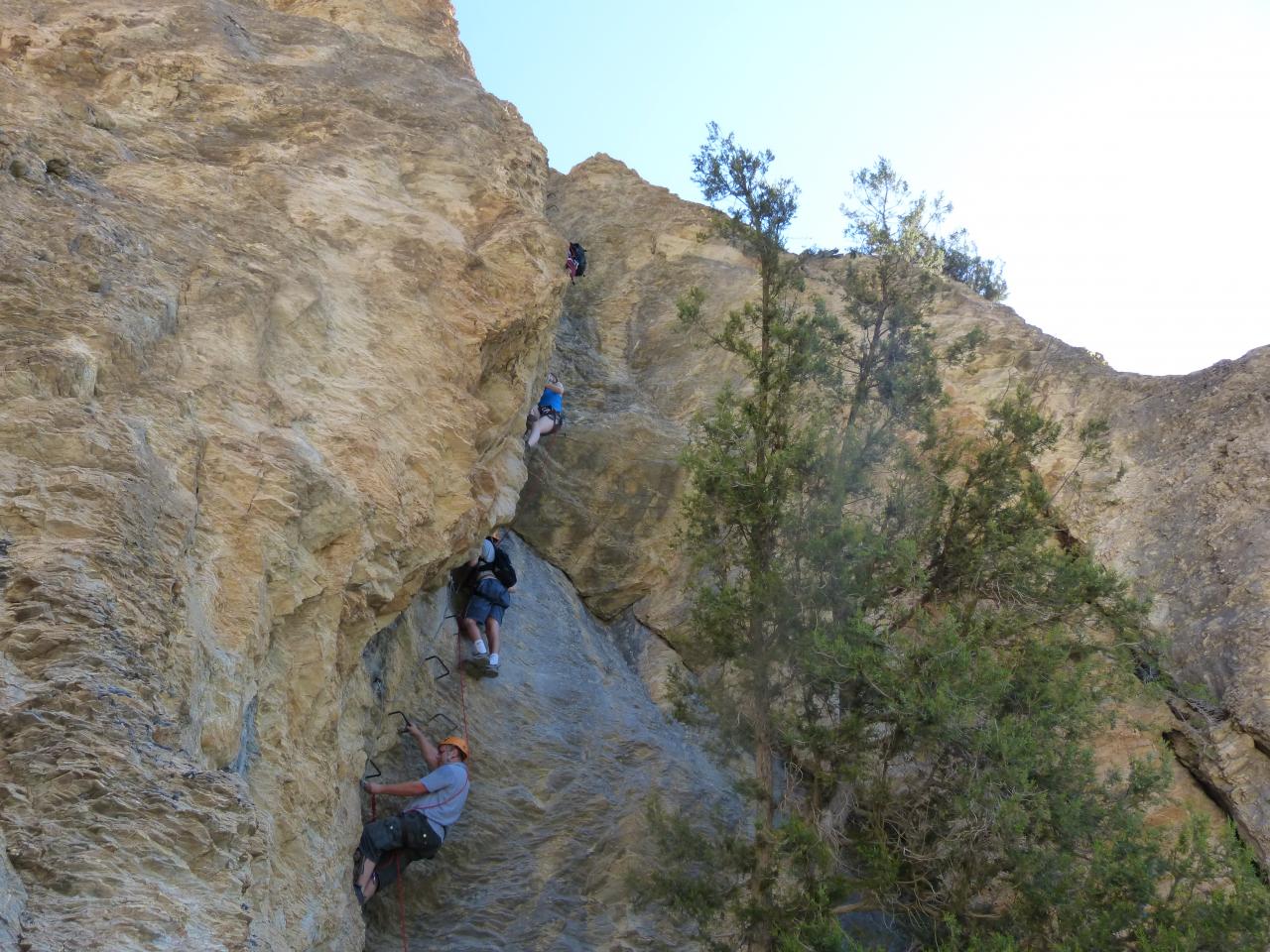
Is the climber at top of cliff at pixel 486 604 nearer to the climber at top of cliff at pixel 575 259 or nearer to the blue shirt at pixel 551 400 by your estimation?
the blue shirt at pixel 551 400

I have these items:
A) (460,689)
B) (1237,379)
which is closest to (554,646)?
(460,689)

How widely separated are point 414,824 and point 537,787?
7.21 ft

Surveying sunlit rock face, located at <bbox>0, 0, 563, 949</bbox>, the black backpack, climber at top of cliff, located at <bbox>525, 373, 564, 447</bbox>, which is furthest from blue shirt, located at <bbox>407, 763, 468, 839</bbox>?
climber at top of cliff, located at <bbox>525, 373, 564, 447</bbox>

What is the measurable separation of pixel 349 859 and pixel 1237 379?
14.4m

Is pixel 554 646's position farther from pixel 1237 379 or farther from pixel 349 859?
pixel 1237 379

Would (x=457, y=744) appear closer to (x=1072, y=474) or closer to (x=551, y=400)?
(x=551, y=400)

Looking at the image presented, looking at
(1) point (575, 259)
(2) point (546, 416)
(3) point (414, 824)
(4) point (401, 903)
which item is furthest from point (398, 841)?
(1) point (575, 259)

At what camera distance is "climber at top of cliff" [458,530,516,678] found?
43.2 ft

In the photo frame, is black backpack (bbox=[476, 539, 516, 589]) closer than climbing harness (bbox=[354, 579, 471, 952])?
No

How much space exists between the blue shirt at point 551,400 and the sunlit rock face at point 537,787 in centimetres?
371

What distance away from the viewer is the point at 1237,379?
17.7m

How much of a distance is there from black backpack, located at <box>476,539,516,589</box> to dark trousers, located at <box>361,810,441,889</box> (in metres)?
3.55

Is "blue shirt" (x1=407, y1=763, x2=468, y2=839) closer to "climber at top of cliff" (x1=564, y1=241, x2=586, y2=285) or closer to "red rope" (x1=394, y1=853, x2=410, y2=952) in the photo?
"red rope" (x1=394, y1=853, x2=410, y2=952)

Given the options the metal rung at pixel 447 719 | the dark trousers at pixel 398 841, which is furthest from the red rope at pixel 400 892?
the metal rung at pixel 447 719
